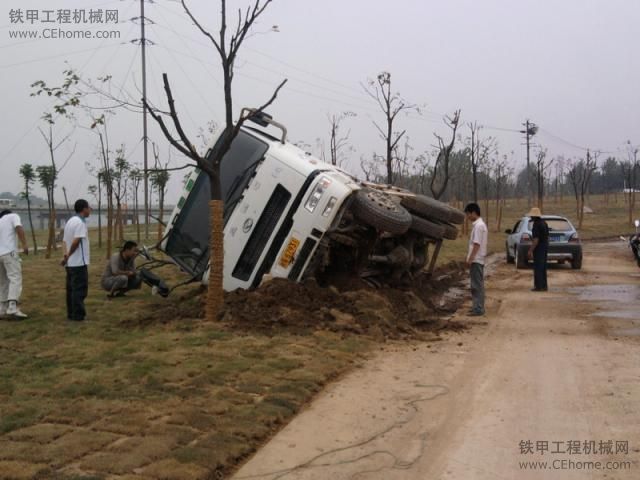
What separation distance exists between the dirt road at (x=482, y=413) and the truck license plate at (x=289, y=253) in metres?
1.89

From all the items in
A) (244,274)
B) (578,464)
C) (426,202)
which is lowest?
(578,464)

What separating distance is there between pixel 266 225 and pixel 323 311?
1.39 metres

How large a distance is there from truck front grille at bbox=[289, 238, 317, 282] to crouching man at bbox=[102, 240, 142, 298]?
371cm

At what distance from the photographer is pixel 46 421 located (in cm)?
523

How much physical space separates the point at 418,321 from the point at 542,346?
1.89 m

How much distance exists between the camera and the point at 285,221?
30.7 ft

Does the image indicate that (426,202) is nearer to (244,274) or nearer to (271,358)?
(244,274)

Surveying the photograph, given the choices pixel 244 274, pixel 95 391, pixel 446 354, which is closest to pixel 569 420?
pixel 446 354

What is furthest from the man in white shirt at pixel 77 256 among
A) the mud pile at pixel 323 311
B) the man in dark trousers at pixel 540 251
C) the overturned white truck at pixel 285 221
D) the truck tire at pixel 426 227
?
the man in dark trousers at pixel 540 251

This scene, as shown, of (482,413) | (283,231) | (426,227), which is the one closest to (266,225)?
(283,231)

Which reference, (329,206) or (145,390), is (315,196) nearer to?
(329,206)

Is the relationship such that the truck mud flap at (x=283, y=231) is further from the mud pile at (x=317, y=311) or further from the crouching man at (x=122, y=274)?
the crouching man at (x=122, y=274)

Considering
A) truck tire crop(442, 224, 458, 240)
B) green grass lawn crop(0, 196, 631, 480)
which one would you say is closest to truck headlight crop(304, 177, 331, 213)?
green grass lawn crop(0, 196, 631, 480)

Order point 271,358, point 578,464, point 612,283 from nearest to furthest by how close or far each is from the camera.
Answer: point 578,464
point 271,358
point 612,283
